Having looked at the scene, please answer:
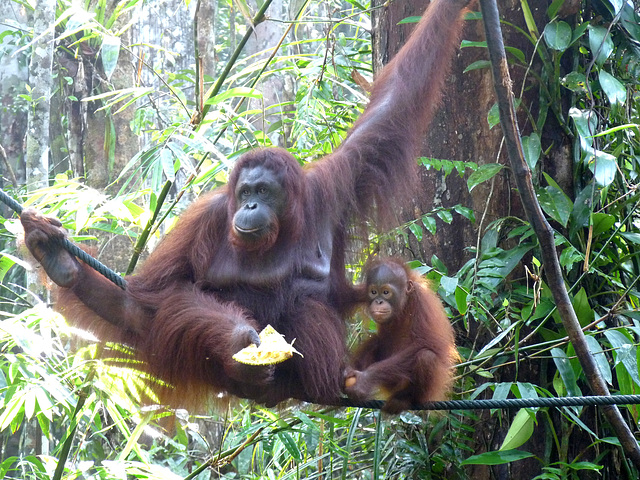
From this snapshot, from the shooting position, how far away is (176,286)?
2754 mm

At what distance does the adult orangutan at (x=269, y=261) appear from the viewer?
8.27 ft

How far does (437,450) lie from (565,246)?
1088mm

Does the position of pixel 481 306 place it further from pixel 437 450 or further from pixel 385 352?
pixel 437 450

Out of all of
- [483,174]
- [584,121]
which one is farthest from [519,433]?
[584,121]

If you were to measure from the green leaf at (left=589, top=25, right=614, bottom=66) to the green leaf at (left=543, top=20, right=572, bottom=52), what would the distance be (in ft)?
0.33

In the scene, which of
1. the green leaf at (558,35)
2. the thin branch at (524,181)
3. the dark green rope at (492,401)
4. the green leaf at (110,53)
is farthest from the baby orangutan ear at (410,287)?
the green leaf at (110,53)

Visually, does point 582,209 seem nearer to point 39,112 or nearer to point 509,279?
point 509,279

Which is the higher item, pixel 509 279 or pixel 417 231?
pixel 417 231

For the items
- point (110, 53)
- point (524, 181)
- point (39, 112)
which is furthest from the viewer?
point (39, 112)

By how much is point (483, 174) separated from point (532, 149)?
249mm

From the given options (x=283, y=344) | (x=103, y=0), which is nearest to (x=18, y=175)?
(x=103, y=0)

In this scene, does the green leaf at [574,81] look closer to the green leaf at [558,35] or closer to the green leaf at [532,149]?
the green leaf at [558,35]

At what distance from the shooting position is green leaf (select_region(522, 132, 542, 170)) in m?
2.90

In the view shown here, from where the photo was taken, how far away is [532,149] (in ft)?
9.66
